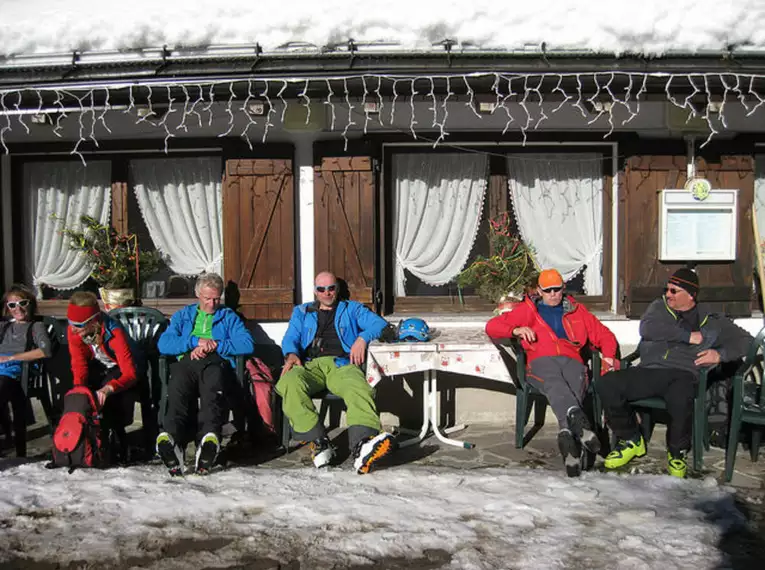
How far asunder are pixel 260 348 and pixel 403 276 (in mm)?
1412

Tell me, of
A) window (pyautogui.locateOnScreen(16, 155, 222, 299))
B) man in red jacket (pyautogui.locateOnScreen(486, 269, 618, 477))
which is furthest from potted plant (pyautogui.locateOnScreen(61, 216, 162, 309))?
man in red jacket (pyautogui.locateOnScreen(486, 269, 618, 477))

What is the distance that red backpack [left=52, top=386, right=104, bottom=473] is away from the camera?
4625 millimetres

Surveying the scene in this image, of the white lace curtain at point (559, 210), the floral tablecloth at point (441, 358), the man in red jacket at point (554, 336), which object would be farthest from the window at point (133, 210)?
the man in red jacket at point (554, 336)

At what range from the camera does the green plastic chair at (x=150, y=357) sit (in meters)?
5.25

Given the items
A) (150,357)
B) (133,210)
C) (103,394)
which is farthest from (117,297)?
(103,394)

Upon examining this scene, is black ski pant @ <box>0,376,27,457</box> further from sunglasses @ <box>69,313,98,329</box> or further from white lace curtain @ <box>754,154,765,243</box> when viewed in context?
white lace curtain @ <box>754,154,765,243</box>

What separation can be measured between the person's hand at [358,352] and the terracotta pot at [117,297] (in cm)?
220

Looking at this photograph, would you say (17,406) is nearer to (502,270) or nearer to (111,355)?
(111,355)

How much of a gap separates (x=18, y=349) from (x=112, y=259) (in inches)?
51.4

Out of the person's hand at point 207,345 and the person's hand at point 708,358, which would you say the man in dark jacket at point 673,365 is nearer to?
the person's hand at point 708,358

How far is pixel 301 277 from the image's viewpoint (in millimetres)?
6223

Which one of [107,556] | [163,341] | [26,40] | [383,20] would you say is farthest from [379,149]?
[107,556]

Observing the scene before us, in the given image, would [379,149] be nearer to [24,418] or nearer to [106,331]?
[106,331]

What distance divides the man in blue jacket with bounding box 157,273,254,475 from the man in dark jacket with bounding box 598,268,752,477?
2.60 m
